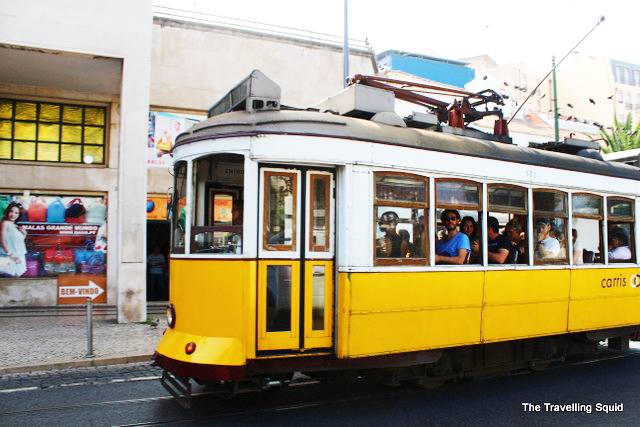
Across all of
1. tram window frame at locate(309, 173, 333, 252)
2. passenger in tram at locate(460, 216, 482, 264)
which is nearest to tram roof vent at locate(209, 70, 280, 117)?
tram window frame at locate(309, 173, 333, 252)

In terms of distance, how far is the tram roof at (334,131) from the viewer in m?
5.15

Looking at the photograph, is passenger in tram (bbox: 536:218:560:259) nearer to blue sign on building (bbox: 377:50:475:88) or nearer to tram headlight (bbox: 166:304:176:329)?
tram headlight (bbox: 166:304:176:329)

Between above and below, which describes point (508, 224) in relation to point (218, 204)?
below

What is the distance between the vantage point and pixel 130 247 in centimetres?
1110

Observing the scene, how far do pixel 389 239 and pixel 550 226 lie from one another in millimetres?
2611

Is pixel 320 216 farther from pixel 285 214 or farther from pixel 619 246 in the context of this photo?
pixel 619 246

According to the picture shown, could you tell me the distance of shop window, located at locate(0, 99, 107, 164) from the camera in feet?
41.7

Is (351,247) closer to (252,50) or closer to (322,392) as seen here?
(322,392)

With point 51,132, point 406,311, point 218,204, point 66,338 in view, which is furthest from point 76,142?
point 406,311

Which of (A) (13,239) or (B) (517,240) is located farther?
(A) (13,239)

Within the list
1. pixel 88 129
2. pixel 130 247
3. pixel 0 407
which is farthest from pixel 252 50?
pixel 0 407

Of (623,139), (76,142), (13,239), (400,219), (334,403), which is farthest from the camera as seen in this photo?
(623,139)

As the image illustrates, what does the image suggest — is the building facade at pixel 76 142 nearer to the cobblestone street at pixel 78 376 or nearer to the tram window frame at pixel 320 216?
the cobblestone street at pixel 78 376

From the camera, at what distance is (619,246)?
7855 millimetres
